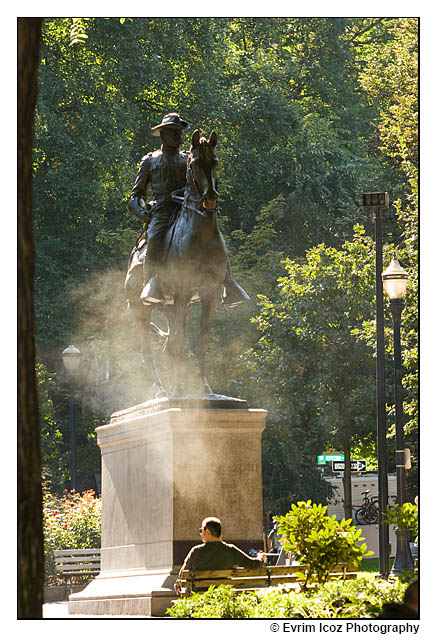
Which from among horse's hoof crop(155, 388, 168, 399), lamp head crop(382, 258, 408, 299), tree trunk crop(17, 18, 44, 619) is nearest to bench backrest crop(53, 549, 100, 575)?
lamp head crop(382, 258, 408, 299)

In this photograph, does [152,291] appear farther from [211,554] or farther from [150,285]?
[211,554]

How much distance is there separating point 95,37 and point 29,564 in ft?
118

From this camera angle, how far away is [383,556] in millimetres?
19094

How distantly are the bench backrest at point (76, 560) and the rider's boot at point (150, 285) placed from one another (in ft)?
31.7

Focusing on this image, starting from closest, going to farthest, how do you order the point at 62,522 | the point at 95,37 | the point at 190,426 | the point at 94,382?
the point at 190,426
the point at 62,522
the point at 94,382
the point at 95,37

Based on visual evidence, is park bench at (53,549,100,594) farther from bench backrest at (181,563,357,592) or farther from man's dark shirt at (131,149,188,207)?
bench backrest at (181,563,357,592)

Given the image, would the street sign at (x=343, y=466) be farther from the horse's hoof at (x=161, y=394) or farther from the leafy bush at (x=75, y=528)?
the horse's hoof at (x=161, y=394)

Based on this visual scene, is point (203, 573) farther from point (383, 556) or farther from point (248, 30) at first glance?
point (248, 30)

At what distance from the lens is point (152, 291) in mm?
14789

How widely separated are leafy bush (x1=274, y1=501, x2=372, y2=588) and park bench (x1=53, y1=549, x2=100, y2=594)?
1255 cm

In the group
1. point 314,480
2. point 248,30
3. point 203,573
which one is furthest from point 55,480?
point 203,573

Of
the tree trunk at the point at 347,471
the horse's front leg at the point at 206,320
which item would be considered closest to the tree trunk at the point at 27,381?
the horse's front leg at the point at 206,320

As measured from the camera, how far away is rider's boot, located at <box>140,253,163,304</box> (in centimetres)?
1480

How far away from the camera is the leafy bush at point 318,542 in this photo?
11.0 m
